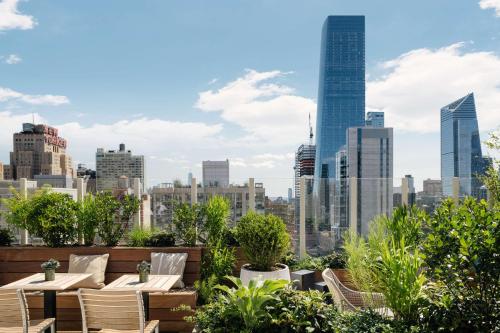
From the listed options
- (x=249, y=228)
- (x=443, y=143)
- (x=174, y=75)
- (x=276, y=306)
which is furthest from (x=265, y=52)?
(x=443, y=143)

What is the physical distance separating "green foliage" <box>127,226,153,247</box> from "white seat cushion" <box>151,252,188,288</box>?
1.55 feet

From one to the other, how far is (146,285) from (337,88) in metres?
136

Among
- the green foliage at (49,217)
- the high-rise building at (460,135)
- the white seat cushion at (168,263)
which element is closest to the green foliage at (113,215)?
the green foliage at (49,217)

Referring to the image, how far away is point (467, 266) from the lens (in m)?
2.47

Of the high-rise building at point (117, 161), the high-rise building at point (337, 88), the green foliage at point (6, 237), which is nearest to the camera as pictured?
the green foliage at point (6, 237)

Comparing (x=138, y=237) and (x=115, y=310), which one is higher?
(x=138, y=237)

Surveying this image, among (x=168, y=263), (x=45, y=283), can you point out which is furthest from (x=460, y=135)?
(x=45, y=283)

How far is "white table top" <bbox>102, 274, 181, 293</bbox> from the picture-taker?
3717 mm

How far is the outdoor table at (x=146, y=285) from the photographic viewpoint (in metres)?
3.72

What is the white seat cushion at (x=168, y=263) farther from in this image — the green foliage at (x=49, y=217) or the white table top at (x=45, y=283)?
the green foliage at (x=49, y=217)

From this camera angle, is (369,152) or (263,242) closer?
(263,242)

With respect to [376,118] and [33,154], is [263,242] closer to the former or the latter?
[33,154]

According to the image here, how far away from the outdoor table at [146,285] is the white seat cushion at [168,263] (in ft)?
1.78

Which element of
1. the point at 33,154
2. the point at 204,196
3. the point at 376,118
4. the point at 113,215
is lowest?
the point at 113,215
